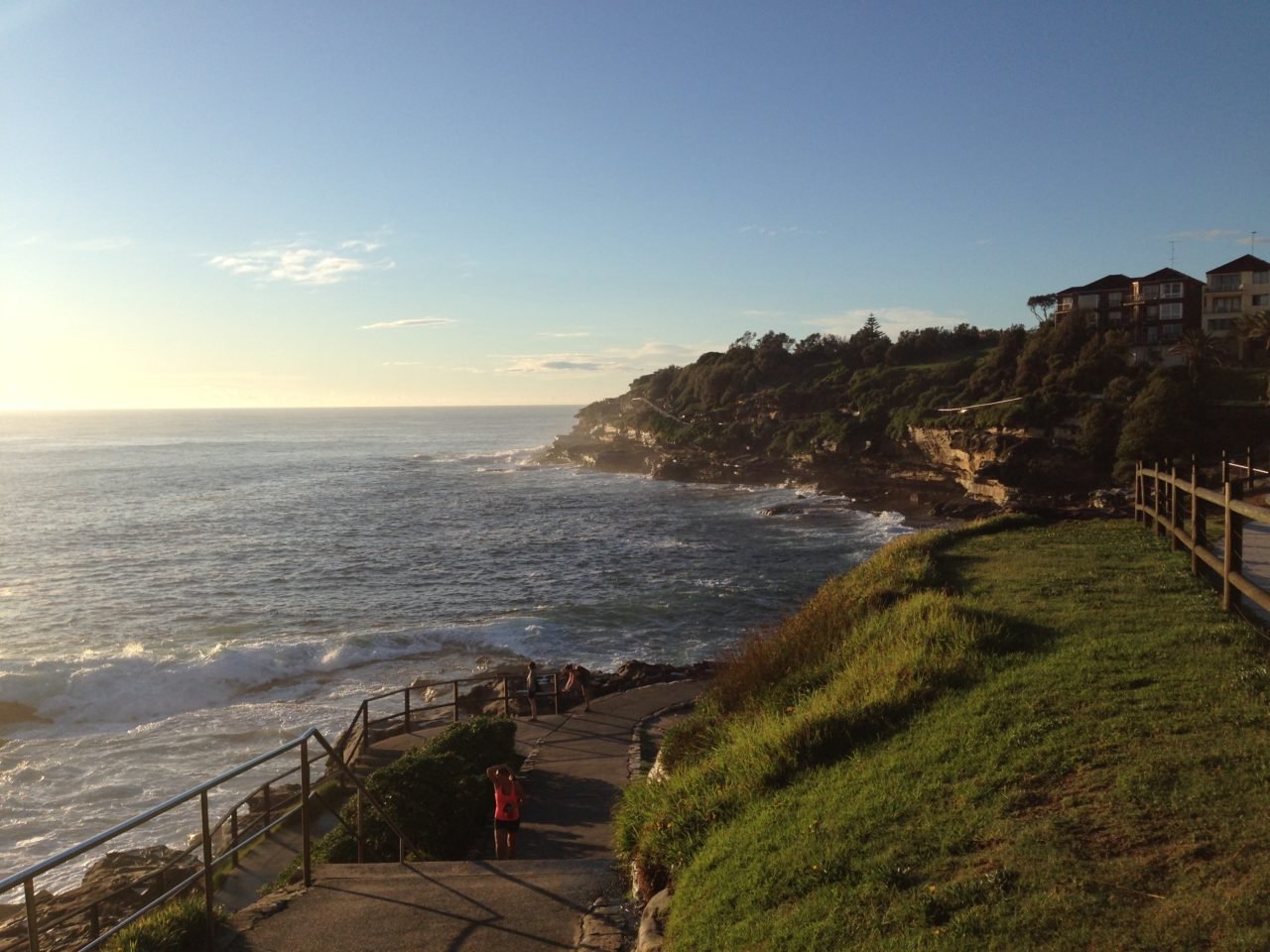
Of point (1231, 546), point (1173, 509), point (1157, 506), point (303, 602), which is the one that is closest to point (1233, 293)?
point (1157, 506)

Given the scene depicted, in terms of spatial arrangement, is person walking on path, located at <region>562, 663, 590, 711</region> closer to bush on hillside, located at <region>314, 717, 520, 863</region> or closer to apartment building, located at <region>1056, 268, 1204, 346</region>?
bush on hillside, located at <region>314, 717, 520, 863</region>

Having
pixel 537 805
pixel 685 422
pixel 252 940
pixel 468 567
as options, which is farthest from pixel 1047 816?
pixel 685 422

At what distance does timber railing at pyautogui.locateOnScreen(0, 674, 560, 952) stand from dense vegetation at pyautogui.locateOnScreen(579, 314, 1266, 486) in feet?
76.4

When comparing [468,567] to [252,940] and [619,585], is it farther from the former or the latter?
[252,940]

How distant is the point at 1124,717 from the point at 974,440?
56.1 meters

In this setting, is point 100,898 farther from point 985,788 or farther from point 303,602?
point 303,602

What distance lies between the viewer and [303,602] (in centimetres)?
3584

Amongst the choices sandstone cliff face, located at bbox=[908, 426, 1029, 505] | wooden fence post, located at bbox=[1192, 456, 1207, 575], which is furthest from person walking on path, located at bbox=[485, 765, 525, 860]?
sandstone cliff face, located at bbox=[908, 426, 1029, 505]

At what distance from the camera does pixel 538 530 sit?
5469 cm

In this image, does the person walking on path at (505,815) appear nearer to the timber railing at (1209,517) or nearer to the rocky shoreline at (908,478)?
the timber railing at (1209,517)

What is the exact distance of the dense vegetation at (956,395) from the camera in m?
52.0

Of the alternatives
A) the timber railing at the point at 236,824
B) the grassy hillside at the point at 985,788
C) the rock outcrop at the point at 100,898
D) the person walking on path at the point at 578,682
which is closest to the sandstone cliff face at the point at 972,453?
the person walking on path at the point at 578,682

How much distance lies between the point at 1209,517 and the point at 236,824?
19253 mm

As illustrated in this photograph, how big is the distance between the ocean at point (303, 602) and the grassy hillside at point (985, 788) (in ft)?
44.6
